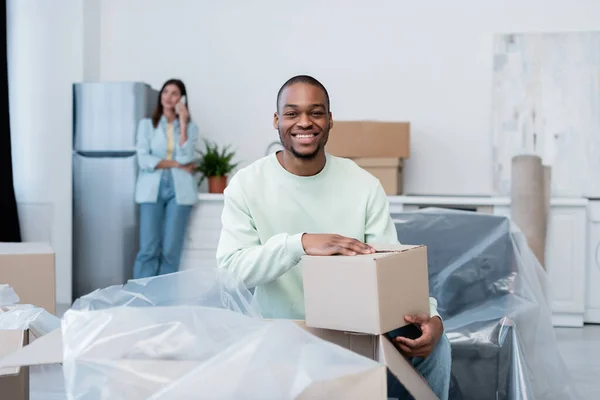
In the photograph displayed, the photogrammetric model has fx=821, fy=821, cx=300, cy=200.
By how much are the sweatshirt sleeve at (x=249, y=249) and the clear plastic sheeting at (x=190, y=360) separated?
0.53m

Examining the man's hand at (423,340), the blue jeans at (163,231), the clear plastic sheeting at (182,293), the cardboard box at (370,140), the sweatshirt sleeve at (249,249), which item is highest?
the cardboard box at (370,140)

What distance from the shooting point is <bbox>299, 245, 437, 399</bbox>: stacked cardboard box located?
4.55ft

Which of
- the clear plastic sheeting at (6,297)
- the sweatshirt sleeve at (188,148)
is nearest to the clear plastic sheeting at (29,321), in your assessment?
the clear plastic sheeting at (6,297)

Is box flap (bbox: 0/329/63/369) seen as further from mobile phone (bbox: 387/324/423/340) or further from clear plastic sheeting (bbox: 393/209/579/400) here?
clear plastic sheeting (bbox: 393/209/579/400)

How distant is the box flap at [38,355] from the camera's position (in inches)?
45.4

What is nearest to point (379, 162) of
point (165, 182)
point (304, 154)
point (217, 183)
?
point (217, 183)

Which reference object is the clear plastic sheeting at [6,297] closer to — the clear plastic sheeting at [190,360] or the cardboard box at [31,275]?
the cardboard box at [31,275]

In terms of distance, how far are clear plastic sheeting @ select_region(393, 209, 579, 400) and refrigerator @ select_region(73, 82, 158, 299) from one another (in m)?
2.74

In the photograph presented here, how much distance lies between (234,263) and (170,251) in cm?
355

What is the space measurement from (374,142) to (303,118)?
327cm

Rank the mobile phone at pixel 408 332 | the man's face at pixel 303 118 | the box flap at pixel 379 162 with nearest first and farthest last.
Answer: the mobile phone at pixel 408 332 < the man's face at pixel 303 118 < the box flap at pixel 379 162

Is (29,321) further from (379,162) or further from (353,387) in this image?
(379,162)

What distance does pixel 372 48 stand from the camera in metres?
5.59

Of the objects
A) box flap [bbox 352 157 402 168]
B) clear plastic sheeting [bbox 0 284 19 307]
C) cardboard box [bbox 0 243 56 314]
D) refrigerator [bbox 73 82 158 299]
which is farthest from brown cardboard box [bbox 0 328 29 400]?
refrigerator [bbox 73 82 158 299]
